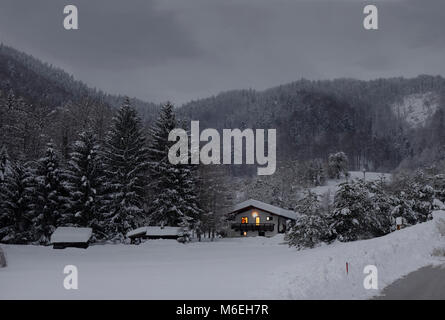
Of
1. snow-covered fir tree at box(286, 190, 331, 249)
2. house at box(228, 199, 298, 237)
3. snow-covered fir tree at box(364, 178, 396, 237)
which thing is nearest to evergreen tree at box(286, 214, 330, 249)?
snow-covered fir tree at box(286, 190, 331, 249)

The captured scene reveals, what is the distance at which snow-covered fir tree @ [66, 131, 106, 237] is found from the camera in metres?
40.8

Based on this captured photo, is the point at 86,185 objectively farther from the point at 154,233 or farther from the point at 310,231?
the point at 310,231

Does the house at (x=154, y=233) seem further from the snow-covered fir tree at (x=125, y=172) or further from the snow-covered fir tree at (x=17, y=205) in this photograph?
the snow-covered fir tree at (x=17, y=205)

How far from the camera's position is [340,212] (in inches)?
1297

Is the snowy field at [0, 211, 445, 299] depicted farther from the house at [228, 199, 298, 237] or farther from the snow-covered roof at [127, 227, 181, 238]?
the house at [228, 199, 298, 237]

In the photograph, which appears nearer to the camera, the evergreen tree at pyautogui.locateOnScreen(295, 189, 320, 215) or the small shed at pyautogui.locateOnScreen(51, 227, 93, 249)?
the evergreen tree at pyautogui.locateOnScreen(295, 189, 320, 215)

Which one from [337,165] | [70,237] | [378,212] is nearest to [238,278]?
[70,237]

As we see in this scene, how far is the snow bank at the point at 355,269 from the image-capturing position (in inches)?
552

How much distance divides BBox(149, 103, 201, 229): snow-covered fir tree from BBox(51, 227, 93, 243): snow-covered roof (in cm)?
878

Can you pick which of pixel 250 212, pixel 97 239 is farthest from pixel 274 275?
pixel 250 212

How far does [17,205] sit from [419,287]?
34.8 meters

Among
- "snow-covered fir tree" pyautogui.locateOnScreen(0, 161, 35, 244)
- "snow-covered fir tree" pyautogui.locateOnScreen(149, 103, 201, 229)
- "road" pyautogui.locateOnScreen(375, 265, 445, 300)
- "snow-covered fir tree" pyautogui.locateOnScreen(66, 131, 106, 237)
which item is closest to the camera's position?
"road" pyautogui.locateOnScreen(375, 265, 445, 300)

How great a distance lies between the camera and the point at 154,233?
42562mm

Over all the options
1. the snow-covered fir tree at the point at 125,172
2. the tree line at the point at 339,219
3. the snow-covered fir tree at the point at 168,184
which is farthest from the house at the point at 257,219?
the tree line at the point at 339,219
